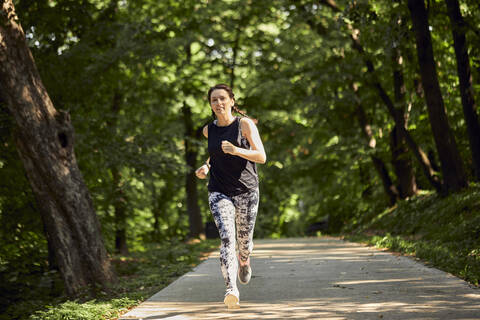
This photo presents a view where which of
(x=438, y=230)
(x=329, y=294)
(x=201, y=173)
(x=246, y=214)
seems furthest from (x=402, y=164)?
(x=201, y=173)

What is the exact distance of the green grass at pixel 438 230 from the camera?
930 cm

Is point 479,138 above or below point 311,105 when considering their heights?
below

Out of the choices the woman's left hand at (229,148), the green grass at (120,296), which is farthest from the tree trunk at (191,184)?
the woman's left hand at (229,148)

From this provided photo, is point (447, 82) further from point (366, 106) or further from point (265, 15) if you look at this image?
point (265, 15)

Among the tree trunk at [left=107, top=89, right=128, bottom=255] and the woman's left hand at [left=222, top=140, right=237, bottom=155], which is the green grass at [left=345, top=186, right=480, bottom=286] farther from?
the tree trunk at [left=107, top=89, right=128, bottom=255]

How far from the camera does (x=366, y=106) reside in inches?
850

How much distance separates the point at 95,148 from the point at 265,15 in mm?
12823

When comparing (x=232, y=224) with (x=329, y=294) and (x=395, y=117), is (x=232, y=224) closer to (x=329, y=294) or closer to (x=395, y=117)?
(x=329, y=294)

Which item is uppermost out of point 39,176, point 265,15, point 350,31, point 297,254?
point 265,15

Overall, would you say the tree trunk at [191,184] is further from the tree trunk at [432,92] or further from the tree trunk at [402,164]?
the tree trunk at [432,92]

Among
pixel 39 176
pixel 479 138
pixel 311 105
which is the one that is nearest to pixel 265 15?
pixel 311 105

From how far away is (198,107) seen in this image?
22.7 metres

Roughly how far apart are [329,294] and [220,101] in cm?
257

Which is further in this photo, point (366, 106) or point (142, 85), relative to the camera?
point (366, 106)
